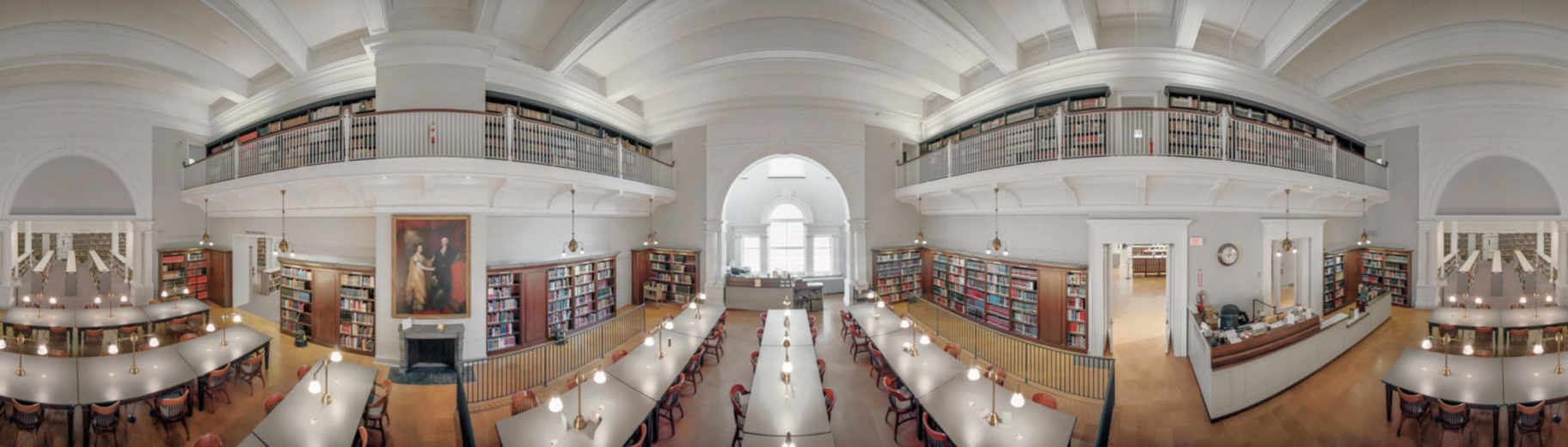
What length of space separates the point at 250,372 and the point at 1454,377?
1429 centimetres

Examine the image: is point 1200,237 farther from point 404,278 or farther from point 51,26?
point 51,26

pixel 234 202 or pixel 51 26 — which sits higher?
pixel 51 26

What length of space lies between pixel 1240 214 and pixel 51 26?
1951 cm

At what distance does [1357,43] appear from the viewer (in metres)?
7.35

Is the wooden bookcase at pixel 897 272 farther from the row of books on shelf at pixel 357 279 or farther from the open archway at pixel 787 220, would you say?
the row of books on shelf at pixel 357 279

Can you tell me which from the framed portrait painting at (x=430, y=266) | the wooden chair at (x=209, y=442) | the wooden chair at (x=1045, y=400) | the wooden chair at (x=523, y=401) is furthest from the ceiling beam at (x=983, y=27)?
the wooden chair at (x=209, y=442)

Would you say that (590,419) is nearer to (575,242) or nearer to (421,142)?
(575,242)

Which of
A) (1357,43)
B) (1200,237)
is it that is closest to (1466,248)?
(1357,43)

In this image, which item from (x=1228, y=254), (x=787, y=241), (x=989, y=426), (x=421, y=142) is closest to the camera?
(x=989, y=426)

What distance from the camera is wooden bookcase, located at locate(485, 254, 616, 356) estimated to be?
7680 millimetres

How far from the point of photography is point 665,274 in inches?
444

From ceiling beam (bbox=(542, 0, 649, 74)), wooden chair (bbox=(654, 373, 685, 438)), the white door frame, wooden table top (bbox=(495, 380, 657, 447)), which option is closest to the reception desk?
wooden chair (bbox=(654, 373, 685, 438))

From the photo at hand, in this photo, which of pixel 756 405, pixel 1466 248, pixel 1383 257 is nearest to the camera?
pixel 756 405

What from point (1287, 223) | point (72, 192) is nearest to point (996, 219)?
point (1287, 223)
